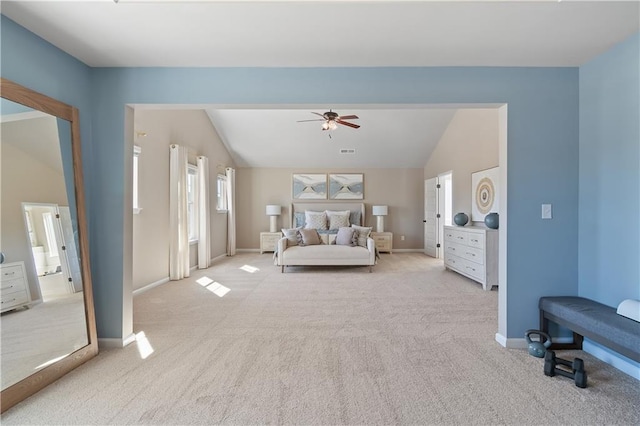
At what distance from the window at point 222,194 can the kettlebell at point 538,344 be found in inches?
242

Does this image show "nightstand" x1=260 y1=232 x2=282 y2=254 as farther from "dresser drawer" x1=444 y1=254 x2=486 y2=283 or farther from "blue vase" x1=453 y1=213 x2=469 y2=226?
"blue vase" x1=453 y1=213 x2=469 y2=226

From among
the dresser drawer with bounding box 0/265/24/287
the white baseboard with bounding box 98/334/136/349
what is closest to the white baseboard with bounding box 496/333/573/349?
the white baseboard with bounding box 98/334/136/349

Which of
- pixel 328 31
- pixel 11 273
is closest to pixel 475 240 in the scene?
pixel 328 31

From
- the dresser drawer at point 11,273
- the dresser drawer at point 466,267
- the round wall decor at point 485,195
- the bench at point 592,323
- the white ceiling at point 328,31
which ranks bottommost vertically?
the dresser drawer at point 466,267

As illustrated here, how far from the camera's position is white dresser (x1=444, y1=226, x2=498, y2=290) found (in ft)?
14.1

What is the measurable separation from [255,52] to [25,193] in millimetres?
1832

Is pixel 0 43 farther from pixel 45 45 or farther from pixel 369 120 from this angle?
pixel 369 120

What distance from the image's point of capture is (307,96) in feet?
8.30

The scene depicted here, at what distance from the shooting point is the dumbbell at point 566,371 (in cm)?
195

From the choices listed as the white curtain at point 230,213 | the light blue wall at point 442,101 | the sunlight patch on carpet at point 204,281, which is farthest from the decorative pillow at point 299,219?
→ the light blue wall at point 442,101

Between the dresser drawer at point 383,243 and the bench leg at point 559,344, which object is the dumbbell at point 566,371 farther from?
the dresser drawer at point 383,243

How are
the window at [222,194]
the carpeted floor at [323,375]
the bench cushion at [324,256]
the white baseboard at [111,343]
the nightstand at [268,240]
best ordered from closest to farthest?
the carpeted floor at [323,375]
the white baseboard at [111,343]
the bench cushion at [324,256]
the window at [222,194]
the nightstand at [268,240]

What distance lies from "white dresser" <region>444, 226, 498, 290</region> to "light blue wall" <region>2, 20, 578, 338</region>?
1804mm

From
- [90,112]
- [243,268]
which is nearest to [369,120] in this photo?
[243,268]
